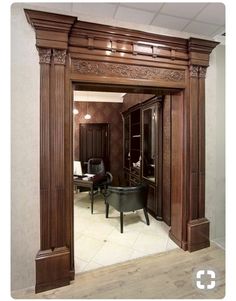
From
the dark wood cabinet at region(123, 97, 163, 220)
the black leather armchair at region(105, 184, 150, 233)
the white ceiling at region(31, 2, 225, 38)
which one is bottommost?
the black leather armchair at region(105, 184, 150, 233)

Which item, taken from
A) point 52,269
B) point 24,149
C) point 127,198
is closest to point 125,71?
point 24,149

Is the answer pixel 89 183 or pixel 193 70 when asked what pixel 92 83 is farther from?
pixel 89 183

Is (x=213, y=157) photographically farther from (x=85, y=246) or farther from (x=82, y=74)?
(x=85, y=246)

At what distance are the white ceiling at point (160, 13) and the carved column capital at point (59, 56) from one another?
0.45 meters

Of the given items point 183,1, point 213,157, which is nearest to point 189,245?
point 213,157

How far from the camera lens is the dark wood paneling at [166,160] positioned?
A: 3182 millimetres

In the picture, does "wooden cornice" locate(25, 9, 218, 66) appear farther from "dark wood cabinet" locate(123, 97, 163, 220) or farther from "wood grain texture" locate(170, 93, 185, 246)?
"dark wood cabinet" locate(123, 97, 163, 220)

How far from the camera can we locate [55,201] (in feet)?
6.31

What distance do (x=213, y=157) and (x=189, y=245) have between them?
1219mm

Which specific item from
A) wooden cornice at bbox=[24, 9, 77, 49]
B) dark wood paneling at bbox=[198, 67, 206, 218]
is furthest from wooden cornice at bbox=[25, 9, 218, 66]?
dark wood paneling at bbox=[198, 67, 206, 218]

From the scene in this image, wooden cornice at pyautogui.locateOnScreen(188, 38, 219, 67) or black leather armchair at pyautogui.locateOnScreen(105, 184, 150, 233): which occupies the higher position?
wooden cornice at pyautogui.locateOnScreen(188, 38, 219, 67)

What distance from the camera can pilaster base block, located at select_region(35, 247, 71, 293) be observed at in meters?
1.86

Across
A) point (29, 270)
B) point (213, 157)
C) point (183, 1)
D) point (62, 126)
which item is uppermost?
point (183, 1)

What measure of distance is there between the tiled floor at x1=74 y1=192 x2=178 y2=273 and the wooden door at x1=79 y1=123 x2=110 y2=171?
7.69ft
